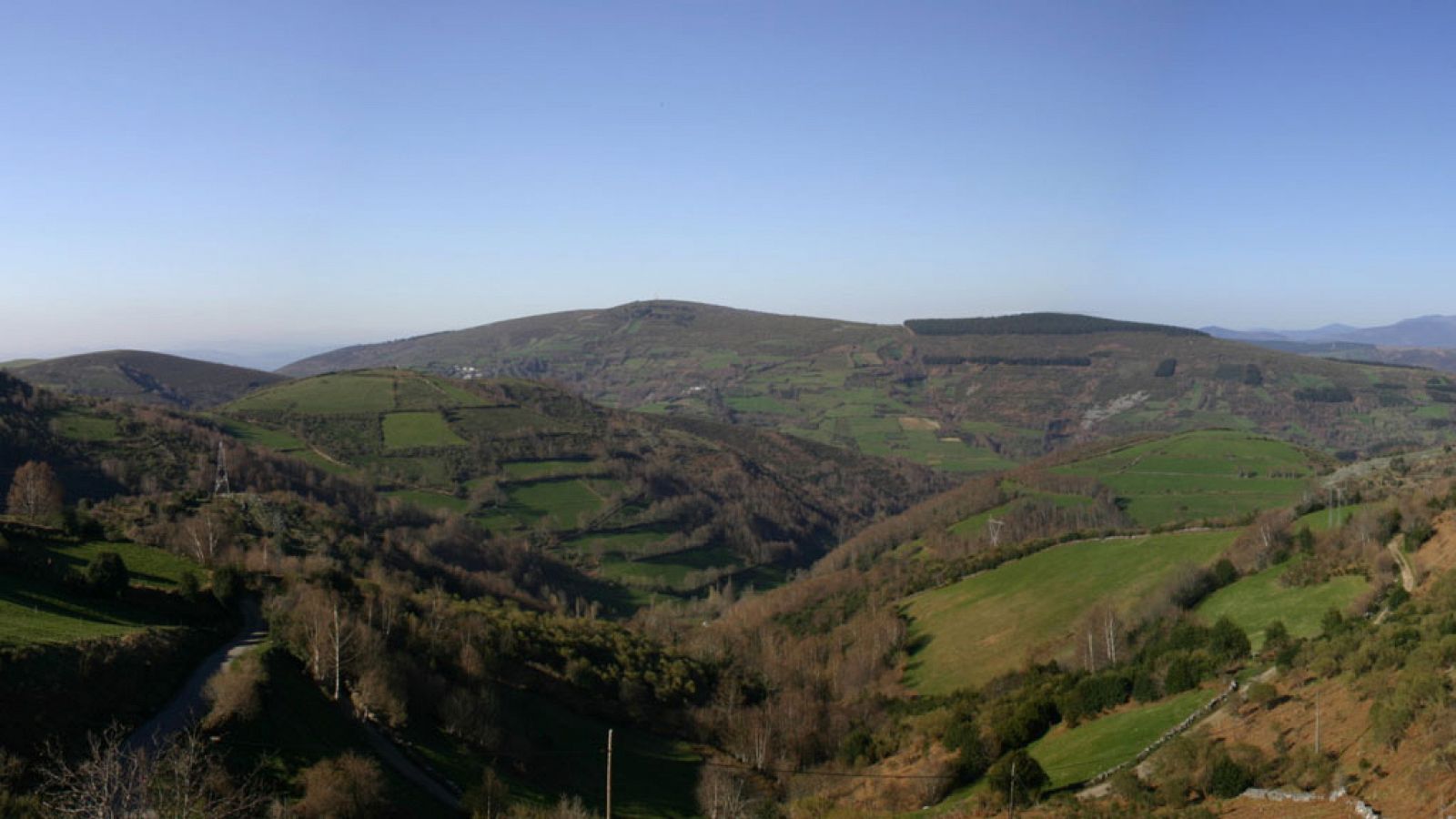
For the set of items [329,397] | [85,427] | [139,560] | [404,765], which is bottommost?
[404,765]

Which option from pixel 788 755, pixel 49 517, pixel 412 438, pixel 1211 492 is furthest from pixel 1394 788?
pixel 412 438

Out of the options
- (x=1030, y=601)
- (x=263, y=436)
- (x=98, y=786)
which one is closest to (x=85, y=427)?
(x=263, y=436)

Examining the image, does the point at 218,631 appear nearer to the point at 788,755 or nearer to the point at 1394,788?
the point at 788,755

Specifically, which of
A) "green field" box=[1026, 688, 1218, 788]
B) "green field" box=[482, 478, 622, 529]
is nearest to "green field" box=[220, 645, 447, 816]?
"green field" box=[1026, 688, 1218, 788]

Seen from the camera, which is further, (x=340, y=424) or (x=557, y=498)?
(x=340, y=424)

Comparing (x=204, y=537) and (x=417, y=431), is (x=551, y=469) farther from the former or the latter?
(x=204, y=537)

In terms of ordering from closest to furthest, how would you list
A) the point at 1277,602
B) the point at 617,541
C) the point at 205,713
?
1. the point at 205,713
2. the point at 1277,602
3. the point at 617,541

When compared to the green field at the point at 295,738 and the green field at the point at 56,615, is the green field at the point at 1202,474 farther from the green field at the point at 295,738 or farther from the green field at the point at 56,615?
the green field at the point at 56,615

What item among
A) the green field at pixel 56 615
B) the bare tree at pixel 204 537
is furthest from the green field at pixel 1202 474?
the green field at pixel 56 615

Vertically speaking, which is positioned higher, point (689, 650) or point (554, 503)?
point (554, 503)
